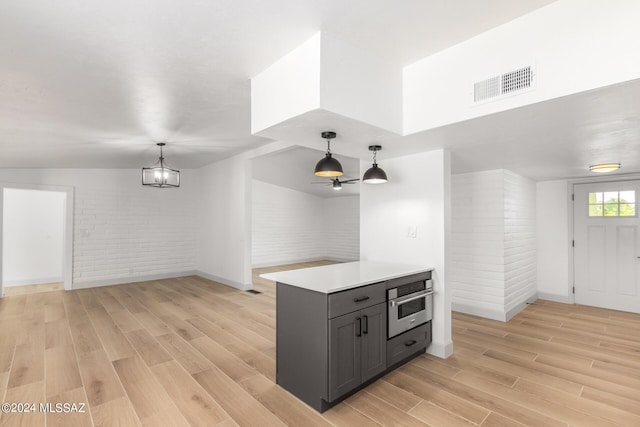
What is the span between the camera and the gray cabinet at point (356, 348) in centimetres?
235

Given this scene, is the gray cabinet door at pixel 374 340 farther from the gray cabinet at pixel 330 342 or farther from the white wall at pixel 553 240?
the white wall at pixel 553 240

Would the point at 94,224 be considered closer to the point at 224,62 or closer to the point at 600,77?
the point at 224,62

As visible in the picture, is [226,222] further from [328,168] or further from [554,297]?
[554,297]

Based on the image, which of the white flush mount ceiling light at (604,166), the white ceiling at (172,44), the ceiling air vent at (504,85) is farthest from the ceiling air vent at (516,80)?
the white flush mount ceiling light at (604,166)

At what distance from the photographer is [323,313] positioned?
2338mm

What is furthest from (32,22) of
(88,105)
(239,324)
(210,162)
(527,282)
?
(527,282)

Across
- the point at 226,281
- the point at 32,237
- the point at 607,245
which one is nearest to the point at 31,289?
the point at 32,237

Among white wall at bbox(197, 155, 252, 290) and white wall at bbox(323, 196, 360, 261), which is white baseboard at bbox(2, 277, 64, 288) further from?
white wall at bbox(323, 196, 360, 261)

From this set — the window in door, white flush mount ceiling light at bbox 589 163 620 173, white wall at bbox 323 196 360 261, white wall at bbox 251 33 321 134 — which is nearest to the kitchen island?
white wall at bbox 251 33 321 134

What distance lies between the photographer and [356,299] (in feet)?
8.30

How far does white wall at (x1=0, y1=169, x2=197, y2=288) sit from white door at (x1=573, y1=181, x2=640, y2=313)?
8.20 m

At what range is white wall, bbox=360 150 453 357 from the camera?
3.32m

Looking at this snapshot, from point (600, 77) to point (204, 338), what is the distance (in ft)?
13.9

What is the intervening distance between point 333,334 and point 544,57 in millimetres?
2303
